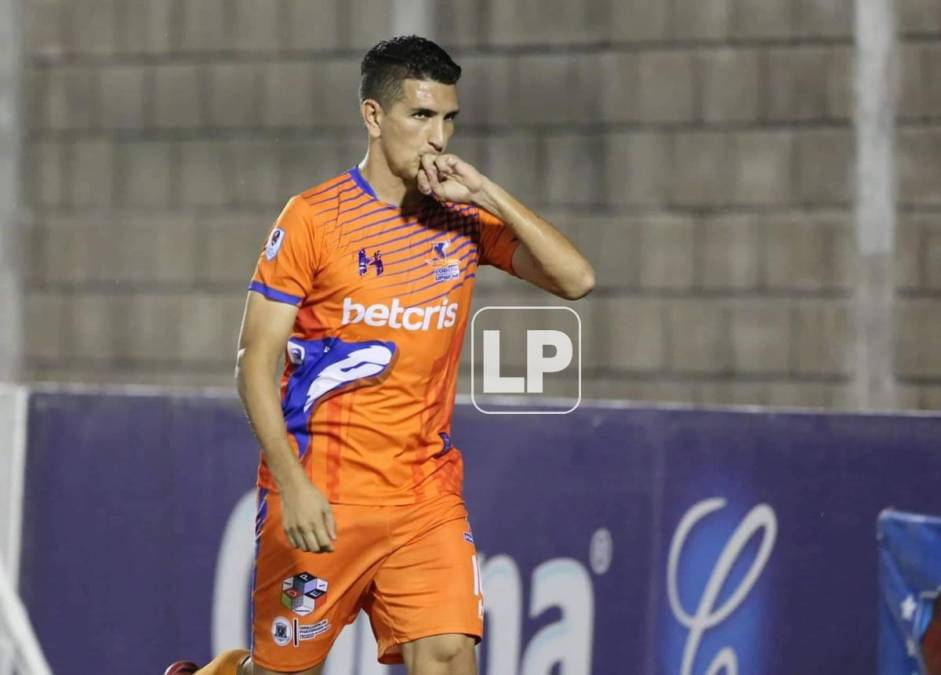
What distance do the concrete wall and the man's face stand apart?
3169mm

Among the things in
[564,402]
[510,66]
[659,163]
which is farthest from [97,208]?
[564,402]

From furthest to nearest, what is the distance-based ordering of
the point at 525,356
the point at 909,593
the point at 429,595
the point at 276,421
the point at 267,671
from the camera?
the point at 525,356 < the point at 909,593 < the point at 267,671 < the point at 429,595 < the point at 276,421

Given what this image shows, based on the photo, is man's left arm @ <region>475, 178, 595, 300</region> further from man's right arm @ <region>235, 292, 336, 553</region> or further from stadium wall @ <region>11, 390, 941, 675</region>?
stadium wall @ <region>11, 390, 941, 675</region>

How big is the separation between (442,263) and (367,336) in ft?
0.91

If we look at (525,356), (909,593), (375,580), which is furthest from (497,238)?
(525,356)

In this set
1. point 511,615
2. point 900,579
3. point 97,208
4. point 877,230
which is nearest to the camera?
point 900,579

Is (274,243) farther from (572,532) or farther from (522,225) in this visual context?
(572,532)

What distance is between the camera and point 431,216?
4.75m

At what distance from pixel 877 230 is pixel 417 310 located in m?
3.26

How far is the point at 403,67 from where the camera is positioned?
4.56m

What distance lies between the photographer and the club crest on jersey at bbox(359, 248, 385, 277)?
4.61 m

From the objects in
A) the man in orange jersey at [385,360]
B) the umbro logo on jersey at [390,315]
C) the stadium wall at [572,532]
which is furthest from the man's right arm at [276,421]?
the stadium wall at [572,532]

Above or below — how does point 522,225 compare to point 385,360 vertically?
above

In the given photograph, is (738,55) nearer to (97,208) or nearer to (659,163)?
(659,163)
